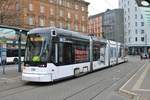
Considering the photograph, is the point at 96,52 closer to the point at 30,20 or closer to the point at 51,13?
the point at 30,20

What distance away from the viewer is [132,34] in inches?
4318

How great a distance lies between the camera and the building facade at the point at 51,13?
66.6m

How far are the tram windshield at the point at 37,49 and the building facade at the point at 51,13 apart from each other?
3491 cm

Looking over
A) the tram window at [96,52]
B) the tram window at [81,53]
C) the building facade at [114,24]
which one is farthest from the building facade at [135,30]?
the tram window at [81,53]

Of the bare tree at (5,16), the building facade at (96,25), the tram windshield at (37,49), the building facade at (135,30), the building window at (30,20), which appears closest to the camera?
the tram windshield at (37,49)

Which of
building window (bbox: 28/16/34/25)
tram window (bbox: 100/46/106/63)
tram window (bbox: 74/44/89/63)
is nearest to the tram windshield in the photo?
tram window (bbox: 74/44/89/63)

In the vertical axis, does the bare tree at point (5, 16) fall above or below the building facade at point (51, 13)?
below

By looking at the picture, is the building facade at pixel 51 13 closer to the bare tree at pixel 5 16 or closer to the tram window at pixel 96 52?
the bare tree at pixel 5 16

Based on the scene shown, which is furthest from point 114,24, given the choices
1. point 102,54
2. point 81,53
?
point 81,53

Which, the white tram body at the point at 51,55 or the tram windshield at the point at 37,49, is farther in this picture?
the tram windshield at the point at 37,49

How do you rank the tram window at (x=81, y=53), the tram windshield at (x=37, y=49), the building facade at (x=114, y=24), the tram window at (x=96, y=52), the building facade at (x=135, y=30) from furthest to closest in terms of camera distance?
the building facade at (x=114, y=24) < the building facade at (x=135, y=30) < the tram window at (x=96, y=52) < the tram window at (x=81, y=53) < the tram windshield at (x=37, y=49)

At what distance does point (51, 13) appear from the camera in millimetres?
77750

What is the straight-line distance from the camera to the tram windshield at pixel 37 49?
1680cm

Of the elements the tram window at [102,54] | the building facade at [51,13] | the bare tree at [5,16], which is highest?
the building facade at [51,13]
